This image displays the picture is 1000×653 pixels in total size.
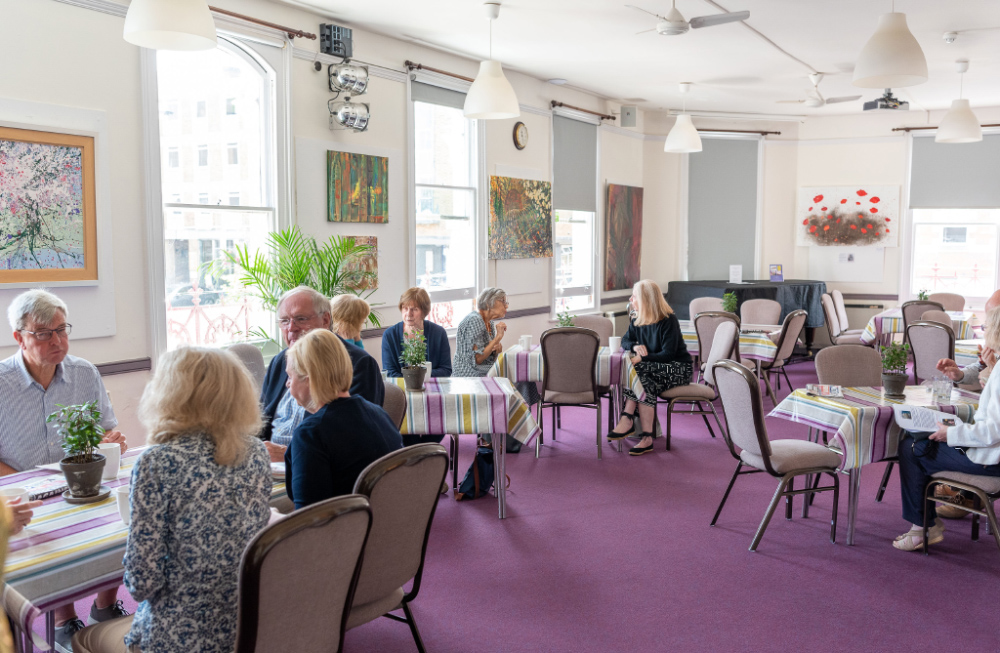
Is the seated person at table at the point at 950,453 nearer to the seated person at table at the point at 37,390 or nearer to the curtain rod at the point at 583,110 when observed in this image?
the seated person at table at the point at 37,390

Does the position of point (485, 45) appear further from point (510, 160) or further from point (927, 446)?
point (927, 446)

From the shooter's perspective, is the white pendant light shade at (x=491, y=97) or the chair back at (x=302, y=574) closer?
the chair back at (x=302, y=574)

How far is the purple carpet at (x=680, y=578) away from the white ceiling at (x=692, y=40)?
3.42 m

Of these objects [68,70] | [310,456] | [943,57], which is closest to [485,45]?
[68,70]

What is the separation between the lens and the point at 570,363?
568 centimetres

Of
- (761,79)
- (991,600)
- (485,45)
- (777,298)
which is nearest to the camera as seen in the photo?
(991,600)

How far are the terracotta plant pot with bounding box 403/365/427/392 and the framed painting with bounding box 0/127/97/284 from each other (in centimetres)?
189

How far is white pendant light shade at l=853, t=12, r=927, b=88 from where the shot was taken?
414cm

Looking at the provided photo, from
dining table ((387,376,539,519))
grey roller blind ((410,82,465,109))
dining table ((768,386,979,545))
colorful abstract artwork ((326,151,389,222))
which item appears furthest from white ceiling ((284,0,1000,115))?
dining table ((768,386,979,545))

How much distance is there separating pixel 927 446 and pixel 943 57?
203 inches

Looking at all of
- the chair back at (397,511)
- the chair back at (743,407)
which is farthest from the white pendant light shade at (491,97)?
the chair back at (397,511)

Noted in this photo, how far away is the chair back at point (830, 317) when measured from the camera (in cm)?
996

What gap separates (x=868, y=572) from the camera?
3756mm

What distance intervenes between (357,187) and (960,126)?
17.4 feet
